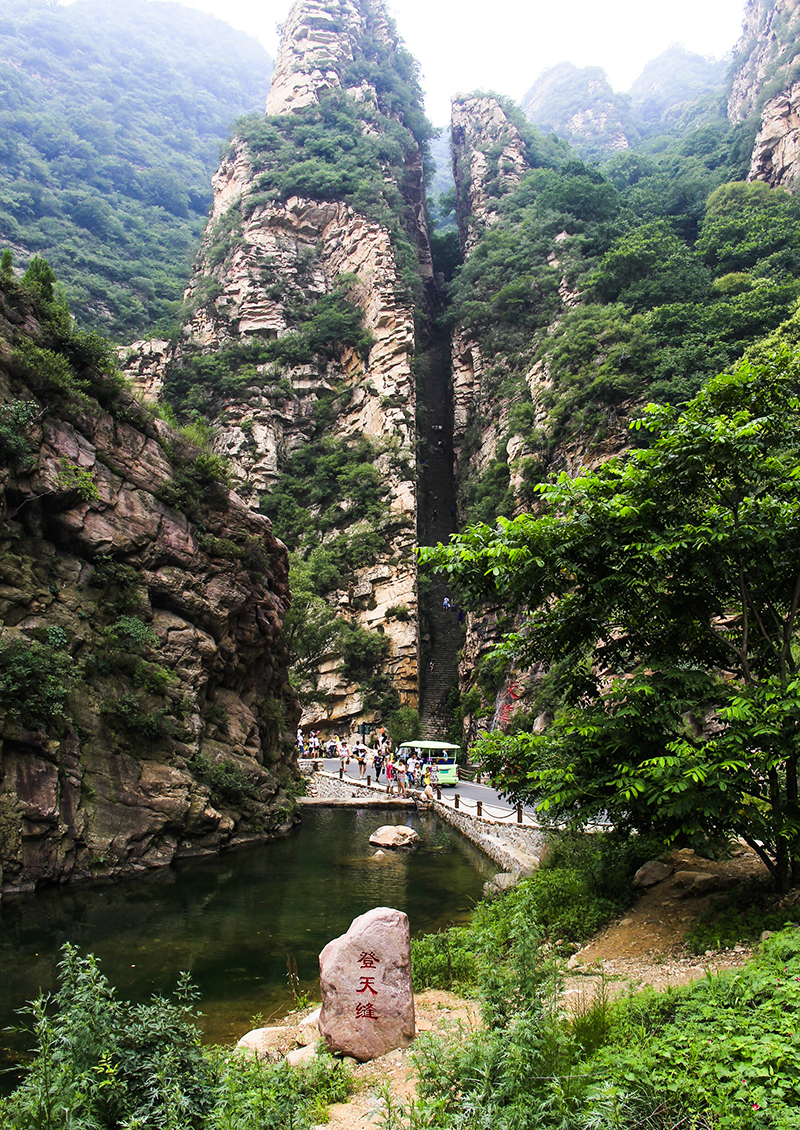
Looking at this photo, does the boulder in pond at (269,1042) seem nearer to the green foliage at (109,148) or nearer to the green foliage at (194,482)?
the green foliage at (194,482)

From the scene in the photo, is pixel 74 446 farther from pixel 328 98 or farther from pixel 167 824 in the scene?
pixel 328 98

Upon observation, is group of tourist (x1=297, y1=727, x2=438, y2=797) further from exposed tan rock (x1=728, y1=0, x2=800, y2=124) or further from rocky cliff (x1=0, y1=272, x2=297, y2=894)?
exposed tan rock (x1=728, y1=0, x2=800, y2=124)

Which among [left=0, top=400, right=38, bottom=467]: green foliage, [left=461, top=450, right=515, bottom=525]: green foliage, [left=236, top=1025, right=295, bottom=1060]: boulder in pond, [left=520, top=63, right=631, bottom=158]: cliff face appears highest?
[left=520, top=63, right=631, bottom=158]: cliff face

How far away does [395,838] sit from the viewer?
15398 millimetres

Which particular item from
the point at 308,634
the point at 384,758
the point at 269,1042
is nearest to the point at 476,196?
the point at 308,634

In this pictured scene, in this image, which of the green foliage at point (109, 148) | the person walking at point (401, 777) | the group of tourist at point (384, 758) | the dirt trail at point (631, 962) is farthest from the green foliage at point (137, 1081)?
the green foliage at point (109, 148)

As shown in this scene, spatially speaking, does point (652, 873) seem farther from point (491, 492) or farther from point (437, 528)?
point (437, 528)

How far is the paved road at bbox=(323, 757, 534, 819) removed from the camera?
16078 mm

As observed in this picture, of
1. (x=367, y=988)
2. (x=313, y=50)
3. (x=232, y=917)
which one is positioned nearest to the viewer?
(x=367, y=988)

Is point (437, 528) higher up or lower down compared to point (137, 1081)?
higher up

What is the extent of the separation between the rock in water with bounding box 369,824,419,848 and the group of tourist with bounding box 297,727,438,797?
5.24 m

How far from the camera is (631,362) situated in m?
25.2

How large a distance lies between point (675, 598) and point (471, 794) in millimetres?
16189

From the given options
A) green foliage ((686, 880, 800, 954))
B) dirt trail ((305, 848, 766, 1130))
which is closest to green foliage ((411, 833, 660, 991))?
dirt trail ((305, 848, 766, 1130))
